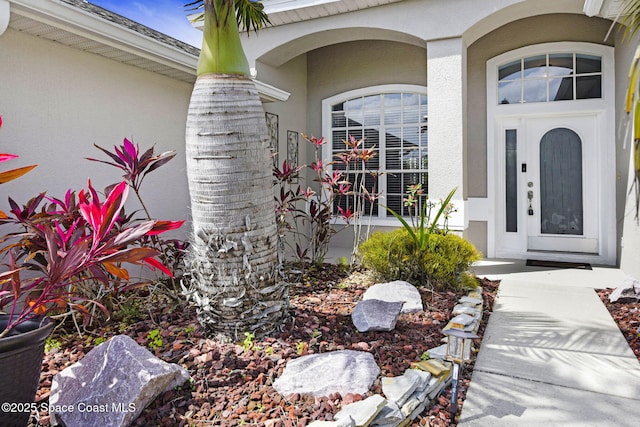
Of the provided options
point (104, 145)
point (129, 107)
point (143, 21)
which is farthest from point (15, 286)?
point (143, 21)

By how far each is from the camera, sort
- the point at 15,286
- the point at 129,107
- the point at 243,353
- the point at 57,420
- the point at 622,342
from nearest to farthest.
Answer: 1. the point at 15,286
2. the point at 57,420
3. the point at 243,353
4. the point at 622,342
5. the point at 129,107

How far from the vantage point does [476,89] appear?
7.31m

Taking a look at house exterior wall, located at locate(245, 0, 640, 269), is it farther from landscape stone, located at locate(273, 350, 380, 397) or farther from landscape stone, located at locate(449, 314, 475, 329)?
landscape stone, located at locate(273, 350, 380, 397)

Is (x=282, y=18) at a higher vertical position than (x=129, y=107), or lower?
higher

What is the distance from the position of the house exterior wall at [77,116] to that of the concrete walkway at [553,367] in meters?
4.09

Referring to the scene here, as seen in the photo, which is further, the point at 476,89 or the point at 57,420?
the point at 476,89

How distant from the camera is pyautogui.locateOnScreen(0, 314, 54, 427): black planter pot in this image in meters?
1.92

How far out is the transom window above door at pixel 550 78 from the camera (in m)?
6.70

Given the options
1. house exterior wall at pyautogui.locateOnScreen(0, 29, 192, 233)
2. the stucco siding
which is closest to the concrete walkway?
house exterior wall at pyautogui.locateOnScreen(0, 29, 192, 233)

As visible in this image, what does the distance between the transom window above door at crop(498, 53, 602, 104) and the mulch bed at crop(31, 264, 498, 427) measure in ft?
14.1

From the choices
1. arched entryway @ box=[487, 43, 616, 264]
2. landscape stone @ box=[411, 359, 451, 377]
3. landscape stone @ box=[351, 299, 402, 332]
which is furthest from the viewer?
arched entryway @ box=[487, 43, 616, 264]

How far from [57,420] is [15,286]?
2.44 ft

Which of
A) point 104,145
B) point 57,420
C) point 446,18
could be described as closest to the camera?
point 57,420

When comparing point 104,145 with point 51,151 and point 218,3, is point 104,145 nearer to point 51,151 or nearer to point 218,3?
point 51,151
